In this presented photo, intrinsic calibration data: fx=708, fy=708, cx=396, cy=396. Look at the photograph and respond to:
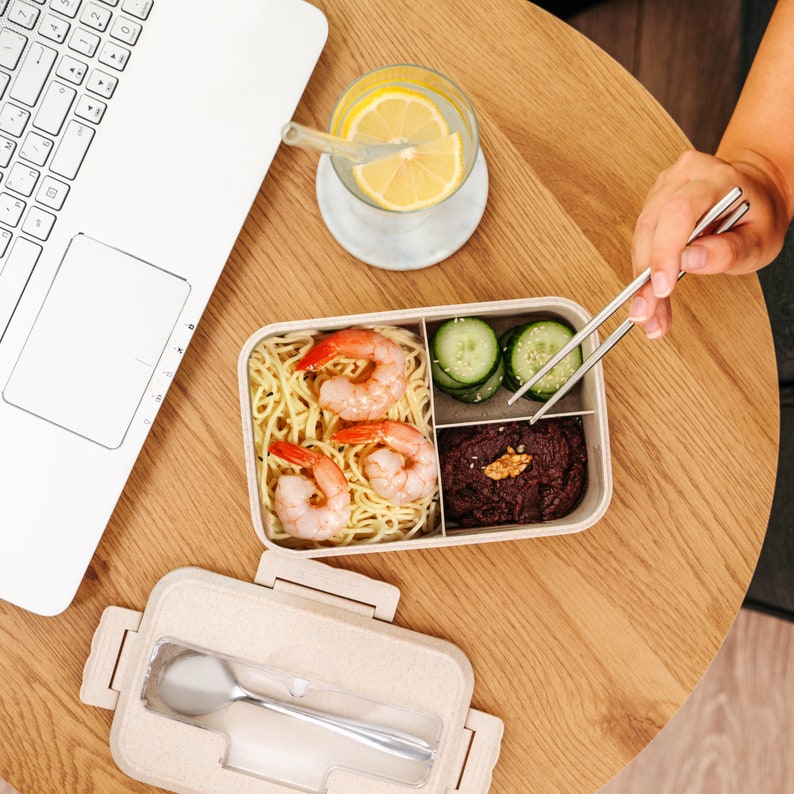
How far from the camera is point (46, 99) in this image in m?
0.98

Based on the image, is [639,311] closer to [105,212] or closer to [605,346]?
[605,346]

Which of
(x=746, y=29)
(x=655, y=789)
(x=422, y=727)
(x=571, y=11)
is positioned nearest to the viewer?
(x=422, y=727)

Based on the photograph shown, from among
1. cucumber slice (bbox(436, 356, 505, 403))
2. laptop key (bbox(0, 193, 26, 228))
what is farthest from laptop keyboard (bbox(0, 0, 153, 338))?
cucumber slice (bbox(436, 356, 505, 403))

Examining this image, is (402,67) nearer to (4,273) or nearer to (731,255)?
(731,255)

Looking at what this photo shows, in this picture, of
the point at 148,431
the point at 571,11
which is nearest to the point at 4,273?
the point at 148,431

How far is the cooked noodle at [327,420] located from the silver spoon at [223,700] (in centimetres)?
22

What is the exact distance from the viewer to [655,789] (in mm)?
1856

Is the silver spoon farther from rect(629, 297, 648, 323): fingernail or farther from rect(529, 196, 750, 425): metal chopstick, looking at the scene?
rect(629, 297, 648, 323): fingernail

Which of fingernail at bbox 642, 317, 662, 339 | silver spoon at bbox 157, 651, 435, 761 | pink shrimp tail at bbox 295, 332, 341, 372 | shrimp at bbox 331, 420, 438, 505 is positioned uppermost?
fingernail at bbox 642, 317, 662, 339

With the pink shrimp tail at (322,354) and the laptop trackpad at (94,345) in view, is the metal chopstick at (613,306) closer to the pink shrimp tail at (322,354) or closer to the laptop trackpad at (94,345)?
the pink shrimp tail at (322,354)

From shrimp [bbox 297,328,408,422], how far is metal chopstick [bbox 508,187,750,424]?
0.18 metres

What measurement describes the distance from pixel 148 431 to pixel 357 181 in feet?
1.51

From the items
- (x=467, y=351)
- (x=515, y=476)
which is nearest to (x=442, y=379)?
(x=467, y=351)

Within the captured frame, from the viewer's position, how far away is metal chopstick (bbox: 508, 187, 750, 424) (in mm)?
837
